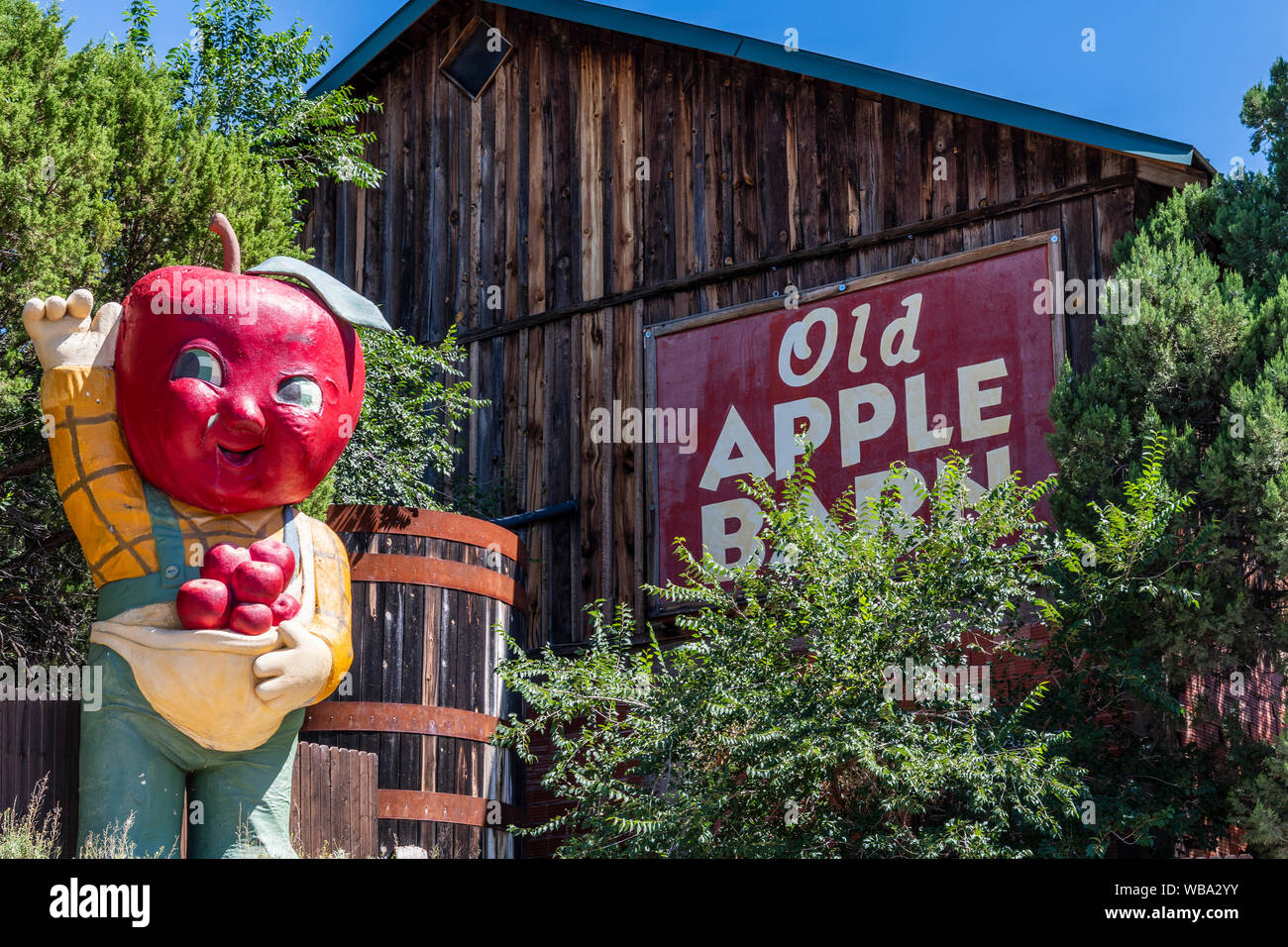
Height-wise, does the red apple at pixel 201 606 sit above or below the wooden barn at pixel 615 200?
below

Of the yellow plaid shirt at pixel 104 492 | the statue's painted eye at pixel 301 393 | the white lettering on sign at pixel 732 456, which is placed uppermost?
the white lettering on sign at pixel 732 456

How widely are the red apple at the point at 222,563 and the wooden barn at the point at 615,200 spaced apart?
5900mm

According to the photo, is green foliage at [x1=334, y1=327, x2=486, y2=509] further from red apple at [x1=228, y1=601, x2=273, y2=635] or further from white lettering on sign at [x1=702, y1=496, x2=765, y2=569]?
red apple at [x1=228, y1=601, x2=273, y2=635]

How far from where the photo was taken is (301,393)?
7.93 metres

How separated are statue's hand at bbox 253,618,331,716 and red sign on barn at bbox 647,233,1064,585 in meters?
5.16

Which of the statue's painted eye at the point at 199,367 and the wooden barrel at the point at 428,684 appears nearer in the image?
the statue's painted eye at the point at 199,367

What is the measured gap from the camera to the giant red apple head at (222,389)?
25.3 feet

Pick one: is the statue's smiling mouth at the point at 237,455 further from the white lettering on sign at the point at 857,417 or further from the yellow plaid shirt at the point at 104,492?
the white lettering on sign at the point at 857,417

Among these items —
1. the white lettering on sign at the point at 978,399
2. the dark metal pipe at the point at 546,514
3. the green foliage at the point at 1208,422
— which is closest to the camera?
the green foliage at the point at 1208,422

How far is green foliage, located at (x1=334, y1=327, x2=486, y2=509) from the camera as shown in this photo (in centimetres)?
1230

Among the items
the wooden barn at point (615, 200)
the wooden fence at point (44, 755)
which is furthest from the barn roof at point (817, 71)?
the wooden fence at point (44, 755)

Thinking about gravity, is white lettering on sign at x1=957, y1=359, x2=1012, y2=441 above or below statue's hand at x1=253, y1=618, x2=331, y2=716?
above

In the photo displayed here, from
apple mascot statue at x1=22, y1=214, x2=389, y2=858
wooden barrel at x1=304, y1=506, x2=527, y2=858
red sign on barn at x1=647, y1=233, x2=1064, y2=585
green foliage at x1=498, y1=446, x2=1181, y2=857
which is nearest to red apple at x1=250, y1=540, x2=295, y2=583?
apple mascot statue at x1=22, y1=214, x2=389, y2=858
